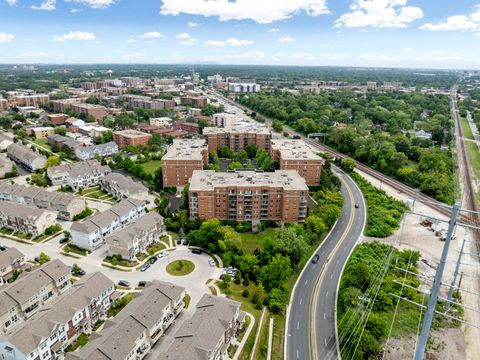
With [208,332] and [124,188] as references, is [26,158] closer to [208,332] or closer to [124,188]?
[124,188]

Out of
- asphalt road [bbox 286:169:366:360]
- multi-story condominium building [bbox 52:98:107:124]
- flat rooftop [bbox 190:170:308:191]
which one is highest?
multi-story condominium building [bbox 52:98:107:124]

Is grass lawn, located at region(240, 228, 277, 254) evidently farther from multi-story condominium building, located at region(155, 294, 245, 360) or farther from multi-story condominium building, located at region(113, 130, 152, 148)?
multi-story condominium building, located at region(113, 130, 152, 148)

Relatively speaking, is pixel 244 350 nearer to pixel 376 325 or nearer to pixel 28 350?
pixel 376 325

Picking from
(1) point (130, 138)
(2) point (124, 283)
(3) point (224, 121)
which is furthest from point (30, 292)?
(3) point (224, 121)

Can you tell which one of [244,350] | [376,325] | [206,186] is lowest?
[244,350]

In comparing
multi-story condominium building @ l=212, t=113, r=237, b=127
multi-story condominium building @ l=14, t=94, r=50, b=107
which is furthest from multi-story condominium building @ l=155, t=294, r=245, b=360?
multi-story condominium building @ l=14, t=94, r=50, b=107

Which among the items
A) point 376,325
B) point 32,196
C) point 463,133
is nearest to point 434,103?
point 463,133
